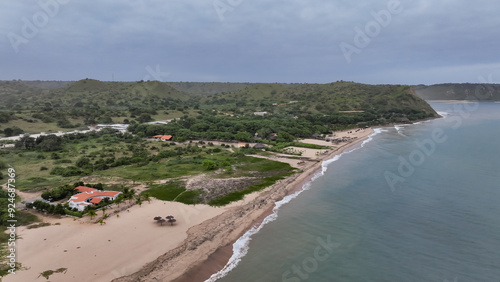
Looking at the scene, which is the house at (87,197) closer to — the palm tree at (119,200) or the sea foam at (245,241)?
the palm tree at (119,200)

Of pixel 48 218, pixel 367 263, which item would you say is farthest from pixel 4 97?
pixel 367 263

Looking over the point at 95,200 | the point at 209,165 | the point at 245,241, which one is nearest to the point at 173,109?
the point at 209,165

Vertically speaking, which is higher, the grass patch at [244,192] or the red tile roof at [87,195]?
the red tile roof at [87,195]

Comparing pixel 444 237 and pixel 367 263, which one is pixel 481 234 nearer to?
pixel 444 237

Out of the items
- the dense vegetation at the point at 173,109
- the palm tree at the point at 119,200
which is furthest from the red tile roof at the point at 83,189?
the dense vegetation at the point at 173,109

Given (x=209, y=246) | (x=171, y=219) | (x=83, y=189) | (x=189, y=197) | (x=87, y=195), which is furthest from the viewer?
(x=189, y=197)

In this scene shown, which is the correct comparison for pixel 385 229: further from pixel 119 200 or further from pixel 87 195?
pixel 87 195

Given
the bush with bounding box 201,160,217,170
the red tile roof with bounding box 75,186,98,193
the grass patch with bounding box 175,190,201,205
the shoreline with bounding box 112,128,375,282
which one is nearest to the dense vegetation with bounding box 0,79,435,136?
the red tile roof with bounding box 75,186,98,193

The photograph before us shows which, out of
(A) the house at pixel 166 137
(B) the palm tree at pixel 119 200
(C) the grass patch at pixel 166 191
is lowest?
(C) the grass patch at pixel 166 191
